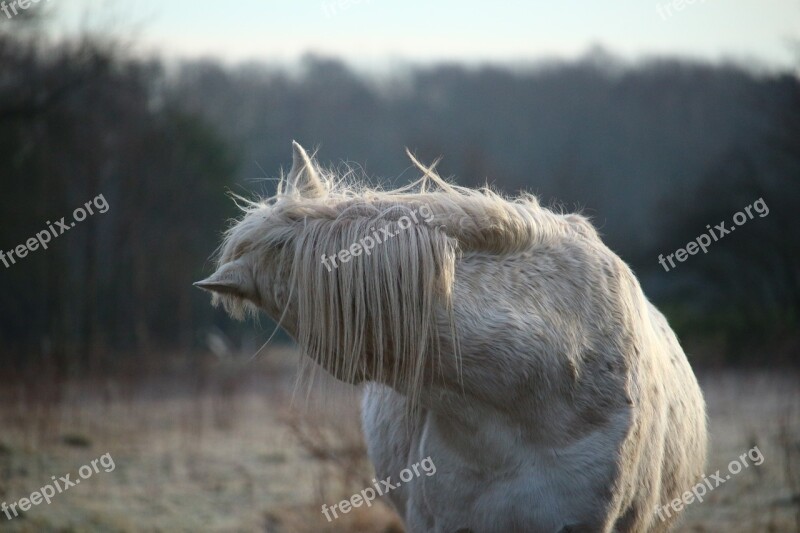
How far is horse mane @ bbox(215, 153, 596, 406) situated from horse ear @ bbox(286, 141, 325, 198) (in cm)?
13

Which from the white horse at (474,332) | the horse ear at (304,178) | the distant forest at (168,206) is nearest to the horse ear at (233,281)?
the white horse at (474,332)

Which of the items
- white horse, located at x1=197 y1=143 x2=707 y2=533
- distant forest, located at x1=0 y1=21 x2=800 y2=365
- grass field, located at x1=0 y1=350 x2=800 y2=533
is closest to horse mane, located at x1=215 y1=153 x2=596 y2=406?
white horse, located at x1=197 y1=143 x2=707 y2=533

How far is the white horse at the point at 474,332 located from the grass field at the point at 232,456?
0.39m

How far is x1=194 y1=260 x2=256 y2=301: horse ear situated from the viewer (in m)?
2.46

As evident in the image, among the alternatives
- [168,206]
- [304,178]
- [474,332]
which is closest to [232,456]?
[304,178]

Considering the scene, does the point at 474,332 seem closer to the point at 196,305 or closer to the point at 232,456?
the point at 232,456

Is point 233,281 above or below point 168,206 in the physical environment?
below

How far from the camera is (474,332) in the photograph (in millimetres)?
2674

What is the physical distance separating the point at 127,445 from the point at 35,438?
1.19 meters

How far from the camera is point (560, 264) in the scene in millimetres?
2990

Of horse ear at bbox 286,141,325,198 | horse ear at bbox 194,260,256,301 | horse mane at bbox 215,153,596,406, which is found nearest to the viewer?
horse ear at bbox 194,260,256,301

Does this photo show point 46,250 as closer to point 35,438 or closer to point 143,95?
point 143,95

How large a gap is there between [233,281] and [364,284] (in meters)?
0.42

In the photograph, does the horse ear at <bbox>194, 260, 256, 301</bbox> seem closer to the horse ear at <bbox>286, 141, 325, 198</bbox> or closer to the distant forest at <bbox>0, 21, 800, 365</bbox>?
the horse ear at <bbox>286, 141, 325, 198</bbox>
